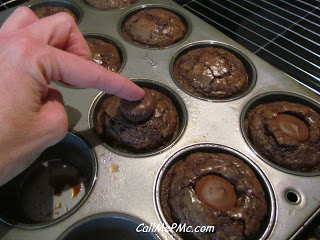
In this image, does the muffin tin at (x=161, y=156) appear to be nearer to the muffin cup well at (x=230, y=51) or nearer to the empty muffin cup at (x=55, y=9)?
the muffin cup well at (x=230, y=51)

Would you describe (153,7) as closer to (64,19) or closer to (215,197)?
(64,19)

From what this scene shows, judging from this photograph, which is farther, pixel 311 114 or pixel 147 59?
pixel 147 59

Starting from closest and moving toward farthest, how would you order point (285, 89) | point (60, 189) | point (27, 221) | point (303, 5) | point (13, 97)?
point (13, 97) → point (27, 221) → point (60, 189) → point (285, 89) → point (303, 5)

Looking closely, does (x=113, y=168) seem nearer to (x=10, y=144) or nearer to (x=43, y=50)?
(x=10, y=144)

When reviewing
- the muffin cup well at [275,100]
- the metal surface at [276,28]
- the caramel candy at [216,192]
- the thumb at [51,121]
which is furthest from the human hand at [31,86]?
the metal surface at [276,28]

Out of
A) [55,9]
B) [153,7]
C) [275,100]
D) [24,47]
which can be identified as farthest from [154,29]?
[24,47]

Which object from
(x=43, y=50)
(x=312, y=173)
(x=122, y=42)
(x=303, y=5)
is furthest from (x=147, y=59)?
(x=303, y=5)

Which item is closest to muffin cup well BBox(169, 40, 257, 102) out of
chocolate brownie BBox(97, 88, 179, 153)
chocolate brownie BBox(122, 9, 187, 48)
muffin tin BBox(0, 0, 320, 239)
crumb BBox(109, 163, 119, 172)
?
muffin tin BBox(0, 0, 320, 239)
